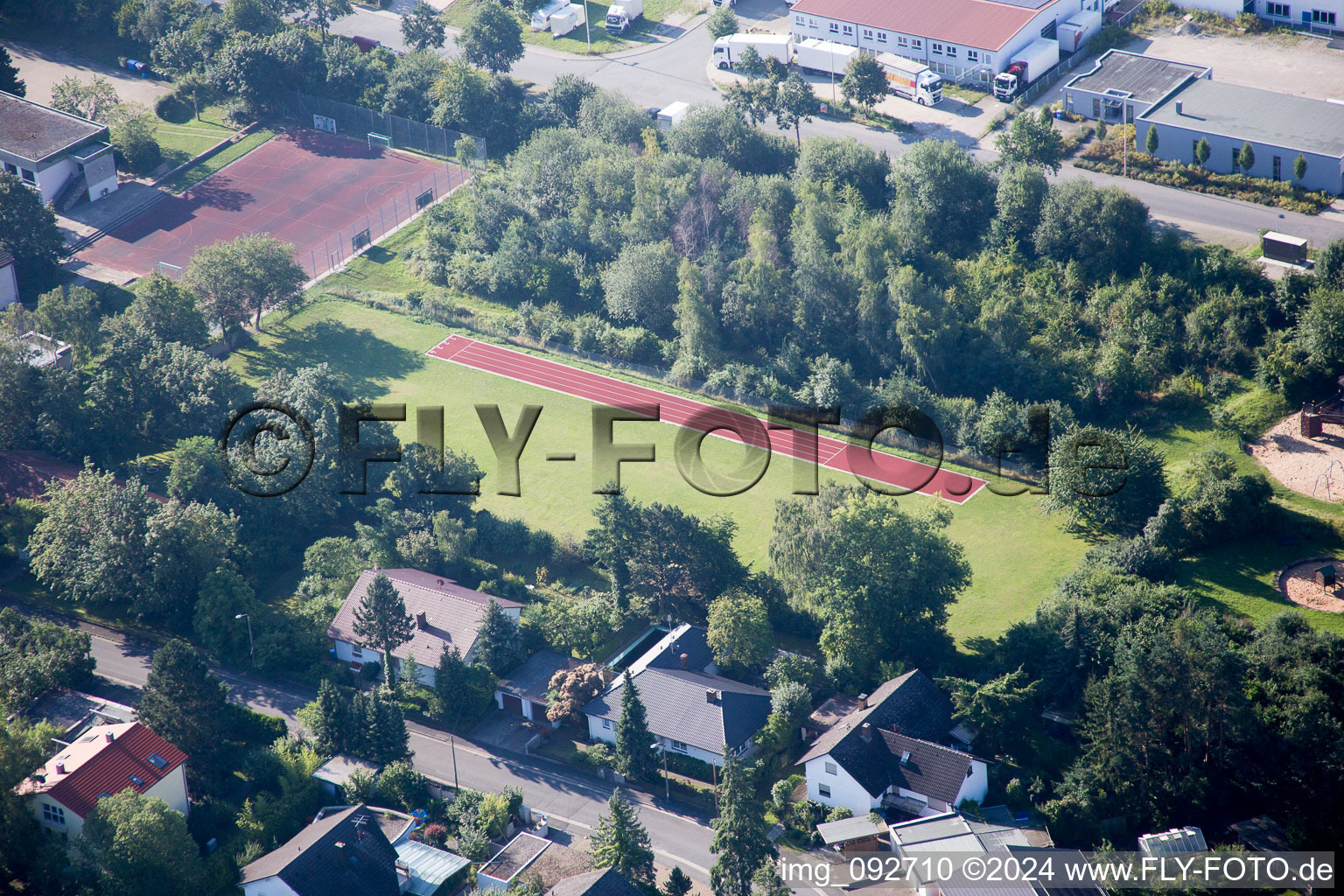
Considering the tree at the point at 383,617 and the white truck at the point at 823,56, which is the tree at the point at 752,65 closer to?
the white truck at the point at 823,56

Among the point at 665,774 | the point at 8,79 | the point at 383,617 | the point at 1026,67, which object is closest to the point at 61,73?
the point at 8,79

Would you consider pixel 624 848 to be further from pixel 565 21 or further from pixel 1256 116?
pixel 565 21

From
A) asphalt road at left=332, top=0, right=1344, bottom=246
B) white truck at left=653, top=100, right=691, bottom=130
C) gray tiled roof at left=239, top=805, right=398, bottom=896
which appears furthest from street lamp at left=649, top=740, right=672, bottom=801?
white truck at left=653, top=100, right=691, bottom=130

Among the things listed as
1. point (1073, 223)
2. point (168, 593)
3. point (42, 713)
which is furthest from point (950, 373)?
point (42, 713)

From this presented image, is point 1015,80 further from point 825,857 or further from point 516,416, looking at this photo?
point 825,857

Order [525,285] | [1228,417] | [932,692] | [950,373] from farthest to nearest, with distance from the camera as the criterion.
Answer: [525,285] → [950,373] → [1228,417] → [932,692]

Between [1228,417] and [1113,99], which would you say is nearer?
[1228,417]

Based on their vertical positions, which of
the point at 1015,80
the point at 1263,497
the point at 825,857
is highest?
the point at 1015,80

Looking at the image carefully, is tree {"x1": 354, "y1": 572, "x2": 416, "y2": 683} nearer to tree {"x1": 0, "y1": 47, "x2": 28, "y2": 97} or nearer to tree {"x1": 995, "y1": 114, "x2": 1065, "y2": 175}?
tree {"x1": 995, "y1": 114, "x2": 1065, "y2": 175}
